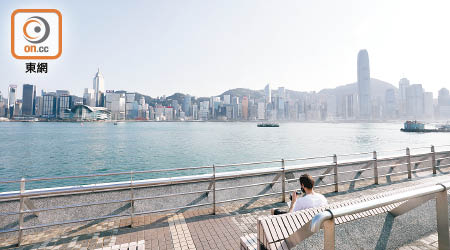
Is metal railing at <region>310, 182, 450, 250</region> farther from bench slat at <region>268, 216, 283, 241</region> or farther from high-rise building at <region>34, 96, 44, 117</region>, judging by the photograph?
high-rise building at <region>34, 96, 44, 117</region>

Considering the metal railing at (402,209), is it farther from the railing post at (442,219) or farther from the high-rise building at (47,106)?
the high-rise building at (47,106)

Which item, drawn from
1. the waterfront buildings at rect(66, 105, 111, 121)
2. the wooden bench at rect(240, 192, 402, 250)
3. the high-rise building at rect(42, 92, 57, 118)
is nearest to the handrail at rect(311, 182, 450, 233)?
the wooden bench at rect(240, 192, 402, 250)

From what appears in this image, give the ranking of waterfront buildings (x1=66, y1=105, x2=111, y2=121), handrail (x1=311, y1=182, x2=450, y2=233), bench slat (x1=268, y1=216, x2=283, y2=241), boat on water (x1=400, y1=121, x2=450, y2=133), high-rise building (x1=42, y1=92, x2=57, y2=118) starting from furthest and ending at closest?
high-rise building (x1=42, y1=92, x2=57, y2=118), waterfront buildings (x1=66, y1=105, x2=111, y2=121), boat on water (x1=400, y1=121, x2=450, y2=133), bench slat (x1=268, y1=216, x2=283, y2=241), handrail (x1=311, y1=182, x2=450, y2=233)

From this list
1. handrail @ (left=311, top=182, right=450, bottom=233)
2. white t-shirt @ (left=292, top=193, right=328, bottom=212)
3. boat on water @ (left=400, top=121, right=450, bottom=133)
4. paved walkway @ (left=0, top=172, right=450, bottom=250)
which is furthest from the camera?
boat on water @ (left=400, top=121, right=450, bottom=133)

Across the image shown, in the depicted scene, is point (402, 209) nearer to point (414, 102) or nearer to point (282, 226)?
point (282, 226)

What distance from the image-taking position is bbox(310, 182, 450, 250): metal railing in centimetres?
155

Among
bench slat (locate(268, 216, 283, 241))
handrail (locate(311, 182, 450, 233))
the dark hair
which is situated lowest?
bench slat (locate(268, 216, 283, 241))

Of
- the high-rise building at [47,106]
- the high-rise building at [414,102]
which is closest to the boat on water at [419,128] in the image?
the high-rise building at [414,102]

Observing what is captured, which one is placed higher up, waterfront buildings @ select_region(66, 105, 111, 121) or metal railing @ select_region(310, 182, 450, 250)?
waterfront buildings @ select_region(66, 105, 111, 121)

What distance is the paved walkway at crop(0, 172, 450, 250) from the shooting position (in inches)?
163

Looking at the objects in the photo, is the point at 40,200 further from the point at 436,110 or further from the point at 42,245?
the point at 436,110

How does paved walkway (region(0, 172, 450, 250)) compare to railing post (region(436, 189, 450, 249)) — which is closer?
railing post (region(436, 189, 450, 249))

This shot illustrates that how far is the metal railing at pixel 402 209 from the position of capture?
1552 millimetres

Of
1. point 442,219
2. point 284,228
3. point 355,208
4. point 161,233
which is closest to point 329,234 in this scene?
point 355,208
